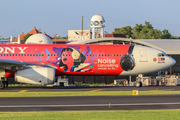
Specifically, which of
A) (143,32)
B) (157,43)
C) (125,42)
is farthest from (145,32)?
(125,42)

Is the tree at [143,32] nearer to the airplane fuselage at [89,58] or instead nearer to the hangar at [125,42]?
the hangar at [125,42]

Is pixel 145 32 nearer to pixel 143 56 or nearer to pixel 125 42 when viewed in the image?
pixel 125 42

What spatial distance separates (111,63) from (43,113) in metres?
15.7

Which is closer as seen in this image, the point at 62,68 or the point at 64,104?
the point at 64,104

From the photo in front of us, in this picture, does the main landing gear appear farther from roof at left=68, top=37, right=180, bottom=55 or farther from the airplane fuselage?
roof at left=68, top=37, right=180, bottom=55

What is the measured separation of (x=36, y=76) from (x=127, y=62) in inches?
359

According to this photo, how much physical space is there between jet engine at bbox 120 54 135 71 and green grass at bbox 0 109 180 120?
14742 millimetres

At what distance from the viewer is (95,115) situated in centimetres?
1232

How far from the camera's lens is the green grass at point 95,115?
38.2ft

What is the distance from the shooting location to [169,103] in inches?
635

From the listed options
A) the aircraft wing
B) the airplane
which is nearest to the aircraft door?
the airplane

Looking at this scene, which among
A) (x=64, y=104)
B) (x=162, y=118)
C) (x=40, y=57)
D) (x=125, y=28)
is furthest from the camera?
(x=125, y=28)

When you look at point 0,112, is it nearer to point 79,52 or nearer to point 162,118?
point 162,118

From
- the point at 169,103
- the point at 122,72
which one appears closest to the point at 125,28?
→ the point at 122,72
